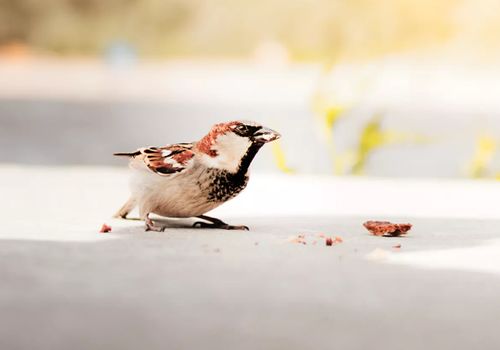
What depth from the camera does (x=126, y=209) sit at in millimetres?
2605

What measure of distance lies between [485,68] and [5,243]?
821 cm

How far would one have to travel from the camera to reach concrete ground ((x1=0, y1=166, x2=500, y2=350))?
150 cm

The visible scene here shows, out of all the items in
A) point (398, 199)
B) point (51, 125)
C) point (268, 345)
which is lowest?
point (268, 345)

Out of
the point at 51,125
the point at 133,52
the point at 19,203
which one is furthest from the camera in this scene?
the point at 133,52

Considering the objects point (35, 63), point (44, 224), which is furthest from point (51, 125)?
point (44, 224)

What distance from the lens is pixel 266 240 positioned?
2.35 meters

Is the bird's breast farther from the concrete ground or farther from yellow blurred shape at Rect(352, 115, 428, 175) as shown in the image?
yellow blurred shape at Rect(352, 115, 428, 175)

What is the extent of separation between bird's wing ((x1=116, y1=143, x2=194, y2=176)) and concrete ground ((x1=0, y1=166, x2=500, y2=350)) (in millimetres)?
185

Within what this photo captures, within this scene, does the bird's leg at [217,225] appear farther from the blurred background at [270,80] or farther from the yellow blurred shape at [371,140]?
the yellow blurred shape at [371,140]

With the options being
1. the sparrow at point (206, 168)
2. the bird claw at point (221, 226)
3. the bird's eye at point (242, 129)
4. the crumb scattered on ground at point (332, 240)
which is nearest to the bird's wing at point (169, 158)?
the sparrow at point (206, 168)

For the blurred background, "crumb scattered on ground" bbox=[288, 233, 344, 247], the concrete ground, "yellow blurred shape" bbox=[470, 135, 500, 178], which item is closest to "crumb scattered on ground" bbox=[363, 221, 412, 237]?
the concrete ground

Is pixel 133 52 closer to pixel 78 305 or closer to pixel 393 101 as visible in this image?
pixel 393 101

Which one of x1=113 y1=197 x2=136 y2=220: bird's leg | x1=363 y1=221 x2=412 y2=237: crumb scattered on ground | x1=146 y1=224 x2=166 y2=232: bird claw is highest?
x1=113 y1=197 x2=136 y2=220: bird's leg

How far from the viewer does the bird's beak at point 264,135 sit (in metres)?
2.29
